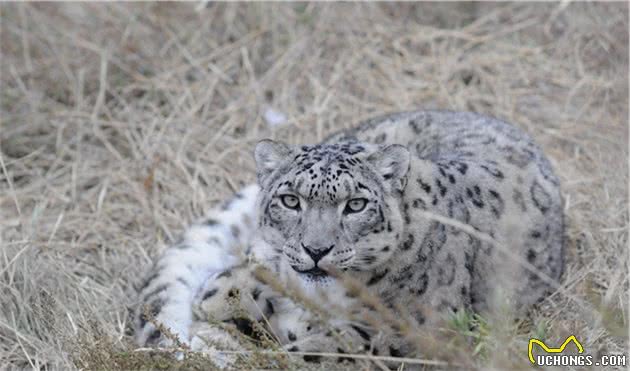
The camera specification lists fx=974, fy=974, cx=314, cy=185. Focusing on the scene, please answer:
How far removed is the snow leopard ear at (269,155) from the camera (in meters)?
5.71

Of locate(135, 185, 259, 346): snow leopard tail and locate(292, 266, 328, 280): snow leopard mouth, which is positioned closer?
locate(292, 266, 328, 280): snow leopard mouth

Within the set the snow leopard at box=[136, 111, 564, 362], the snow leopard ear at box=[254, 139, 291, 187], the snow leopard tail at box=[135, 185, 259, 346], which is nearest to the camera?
the snow leopard at box=[136, 111, 564, 362]

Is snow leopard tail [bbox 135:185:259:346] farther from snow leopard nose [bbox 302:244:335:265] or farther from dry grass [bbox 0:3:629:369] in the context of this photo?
snow leopard nose [bbox 302:244:335:265]

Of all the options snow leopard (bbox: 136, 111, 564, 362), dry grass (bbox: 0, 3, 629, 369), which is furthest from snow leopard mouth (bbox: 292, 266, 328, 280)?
dry grass (bbox: 0, 3, 629, 369)

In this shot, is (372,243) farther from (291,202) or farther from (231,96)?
(231,96)

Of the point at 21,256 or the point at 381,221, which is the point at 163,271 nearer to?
the point at 21,256

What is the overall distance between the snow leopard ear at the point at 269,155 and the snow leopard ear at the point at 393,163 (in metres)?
0.53

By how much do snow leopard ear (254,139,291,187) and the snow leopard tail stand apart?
56 centimetres

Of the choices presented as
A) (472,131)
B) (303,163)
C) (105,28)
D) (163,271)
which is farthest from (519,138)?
(105,28)

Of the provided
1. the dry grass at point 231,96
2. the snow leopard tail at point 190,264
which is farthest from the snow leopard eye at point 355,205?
the dry grass at point 231,96

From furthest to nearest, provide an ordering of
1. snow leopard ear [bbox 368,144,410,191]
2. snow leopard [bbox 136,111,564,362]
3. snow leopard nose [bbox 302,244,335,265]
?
snow leopard ear [bbox 368,144,410,191]
snow leopard [bbox 136,111,564,362]
snow leopard nose [bbox 302,244,335,265]

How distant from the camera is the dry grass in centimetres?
771

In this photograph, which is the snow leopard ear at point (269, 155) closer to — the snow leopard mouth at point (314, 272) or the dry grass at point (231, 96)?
the snow leopard mouth at point (314, 272)

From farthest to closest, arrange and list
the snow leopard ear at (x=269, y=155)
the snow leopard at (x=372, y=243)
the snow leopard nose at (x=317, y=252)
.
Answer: the snow leopard ear at (x=269, y=155) → the snow leopard at (x=372, y=243) → the snow leopard nose at (x=317, y=252)
